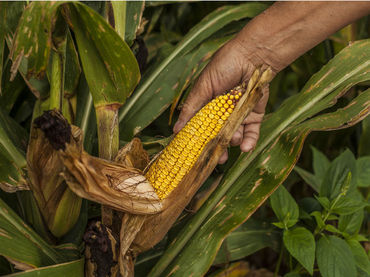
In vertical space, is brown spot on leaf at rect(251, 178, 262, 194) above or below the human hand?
below

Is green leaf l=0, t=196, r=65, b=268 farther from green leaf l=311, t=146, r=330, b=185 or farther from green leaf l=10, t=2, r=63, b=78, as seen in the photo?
green leaf l=311, t=146, r=330, b=185

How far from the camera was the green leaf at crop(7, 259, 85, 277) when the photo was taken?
0.85 meters

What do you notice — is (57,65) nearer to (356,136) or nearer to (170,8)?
(170,8)

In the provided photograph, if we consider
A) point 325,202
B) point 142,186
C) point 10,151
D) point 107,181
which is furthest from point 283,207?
point 10,151

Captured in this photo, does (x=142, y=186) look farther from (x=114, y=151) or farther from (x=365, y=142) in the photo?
(x=365, y=142)

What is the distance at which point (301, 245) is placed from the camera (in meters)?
1.02

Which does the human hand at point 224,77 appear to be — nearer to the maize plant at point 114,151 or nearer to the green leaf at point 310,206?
the maize plant at point 114,151

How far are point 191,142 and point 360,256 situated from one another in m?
0.59

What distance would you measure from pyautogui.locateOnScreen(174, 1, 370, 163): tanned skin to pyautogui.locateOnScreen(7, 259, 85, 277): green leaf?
0.47m

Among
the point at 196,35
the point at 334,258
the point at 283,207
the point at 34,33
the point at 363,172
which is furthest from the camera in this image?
the point at 196,35

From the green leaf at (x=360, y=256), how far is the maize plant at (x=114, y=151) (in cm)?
32

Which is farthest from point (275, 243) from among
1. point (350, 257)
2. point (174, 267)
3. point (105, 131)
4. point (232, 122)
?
point (105, 131)

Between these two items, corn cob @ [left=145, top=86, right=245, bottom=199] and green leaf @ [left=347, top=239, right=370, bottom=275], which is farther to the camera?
green leaf @ [left=347, top=239, right=370, bottom=275]

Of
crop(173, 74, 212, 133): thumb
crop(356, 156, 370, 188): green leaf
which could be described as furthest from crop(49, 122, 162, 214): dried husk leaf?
crop(356, 156, 370, 188): green leaf
